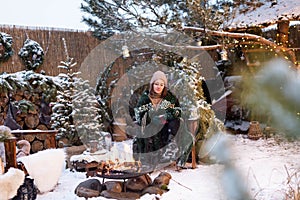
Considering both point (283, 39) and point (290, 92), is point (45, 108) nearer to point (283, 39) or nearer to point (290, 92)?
point (283, 39)

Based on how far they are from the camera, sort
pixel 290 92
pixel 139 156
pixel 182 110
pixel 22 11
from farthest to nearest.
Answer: pixel 22 11 < pixel 182 110 < pixel 139 156 < pixel 290 92

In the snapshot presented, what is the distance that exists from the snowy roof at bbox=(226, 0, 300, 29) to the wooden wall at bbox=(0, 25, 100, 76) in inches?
116

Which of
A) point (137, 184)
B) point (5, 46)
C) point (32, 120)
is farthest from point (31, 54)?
point (137, 184)

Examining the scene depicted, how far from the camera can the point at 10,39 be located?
212 inches

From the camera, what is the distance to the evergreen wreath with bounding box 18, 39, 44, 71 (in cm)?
558

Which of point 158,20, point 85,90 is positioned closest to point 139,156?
point 85,90

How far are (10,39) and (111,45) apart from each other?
190 centimetres

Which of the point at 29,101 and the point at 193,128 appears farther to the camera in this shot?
the point at 29,101

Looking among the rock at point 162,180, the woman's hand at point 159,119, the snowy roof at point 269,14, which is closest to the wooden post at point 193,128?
the woman's hand at point 159,119

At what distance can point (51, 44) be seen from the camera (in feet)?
19.9

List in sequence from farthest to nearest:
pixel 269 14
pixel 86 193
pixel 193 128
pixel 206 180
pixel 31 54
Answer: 1. pixel 31 54
2. pixel 269 14
3. pixel 193 128
4. pixel 206 180
5. pixel 86 193

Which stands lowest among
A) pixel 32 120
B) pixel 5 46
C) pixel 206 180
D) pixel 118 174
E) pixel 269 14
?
pixel 206 180

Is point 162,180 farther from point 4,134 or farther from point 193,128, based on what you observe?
point 4,134

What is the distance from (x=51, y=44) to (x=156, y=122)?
3.23m
